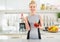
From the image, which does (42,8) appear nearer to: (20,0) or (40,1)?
(40,1)

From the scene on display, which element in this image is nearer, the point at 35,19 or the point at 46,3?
the point at 35,19

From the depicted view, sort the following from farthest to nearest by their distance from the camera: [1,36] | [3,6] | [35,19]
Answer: [3,6] → [1,36] → [35,19]

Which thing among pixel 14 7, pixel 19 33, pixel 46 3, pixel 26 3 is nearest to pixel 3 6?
pixel 14 7

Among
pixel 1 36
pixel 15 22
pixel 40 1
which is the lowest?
pixel 1 36

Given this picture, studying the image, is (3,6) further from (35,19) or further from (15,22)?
(35,19)

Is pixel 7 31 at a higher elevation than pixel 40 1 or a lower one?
lower

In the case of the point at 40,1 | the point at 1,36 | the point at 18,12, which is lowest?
the point at 1,36

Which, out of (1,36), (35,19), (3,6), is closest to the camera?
(35,19)

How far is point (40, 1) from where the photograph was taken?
11.1ft

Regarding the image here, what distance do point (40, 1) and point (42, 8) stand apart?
0.17m

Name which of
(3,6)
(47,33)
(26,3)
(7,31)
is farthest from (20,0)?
(47,33)

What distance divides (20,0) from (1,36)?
902mm

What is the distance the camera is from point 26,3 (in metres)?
3.35

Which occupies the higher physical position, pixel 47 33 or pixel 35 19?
pixel 35 19
